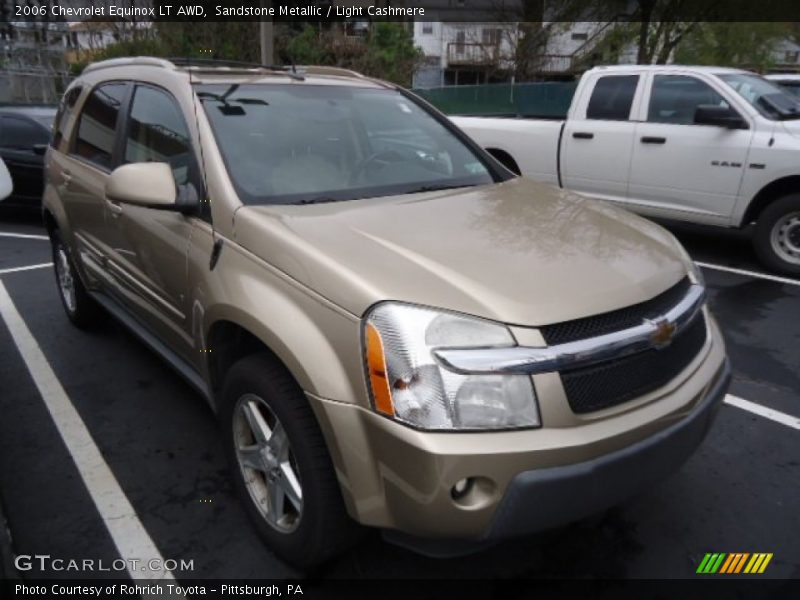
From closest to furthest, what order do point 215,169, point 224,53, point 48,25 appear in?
point 215,169
point 224,53
point 48,25

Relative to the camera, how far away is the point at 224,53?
70.9 feet

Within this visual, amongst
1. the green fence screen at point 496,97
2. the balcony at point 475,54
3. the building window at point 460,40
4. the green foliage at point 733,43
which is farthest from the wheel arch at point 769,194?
the building window at point 460,40

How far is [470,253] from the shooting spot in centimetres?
216

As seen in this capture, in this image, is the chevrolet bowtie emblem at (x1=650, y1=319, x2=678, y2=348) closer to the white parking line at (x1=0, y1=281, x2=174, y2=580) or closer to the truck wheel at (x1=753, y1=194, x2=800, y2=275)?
the white parking line at (x1=0, y1=281, x2=174, y2=580)

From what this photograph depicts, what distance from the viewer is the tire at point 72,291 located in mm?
4357

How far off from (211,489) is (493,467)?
5.21ft

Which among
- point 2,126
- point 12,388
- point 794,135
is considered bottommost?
point 12,388

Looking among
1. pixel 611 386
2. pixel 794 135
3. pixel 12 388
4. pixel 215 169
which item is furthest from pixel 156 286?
pixel 794 135

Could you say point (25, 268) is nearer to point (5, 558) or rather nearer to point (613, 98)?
point (5, 558)

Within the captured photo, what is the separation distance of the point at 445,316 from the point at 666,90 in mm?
5640

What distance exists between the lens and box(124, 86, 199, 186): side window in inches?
111

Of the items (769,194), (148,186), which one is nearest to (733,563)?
(148,186)

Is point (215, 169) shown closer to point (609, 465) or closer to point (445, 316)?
point (445, 316)

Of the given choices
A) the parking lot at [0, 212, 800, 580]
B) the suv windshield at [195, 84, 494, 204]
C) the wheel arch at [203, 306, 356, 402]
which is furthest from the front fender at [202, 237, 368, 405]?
the parking lot at [0, 212, 800, 580]
